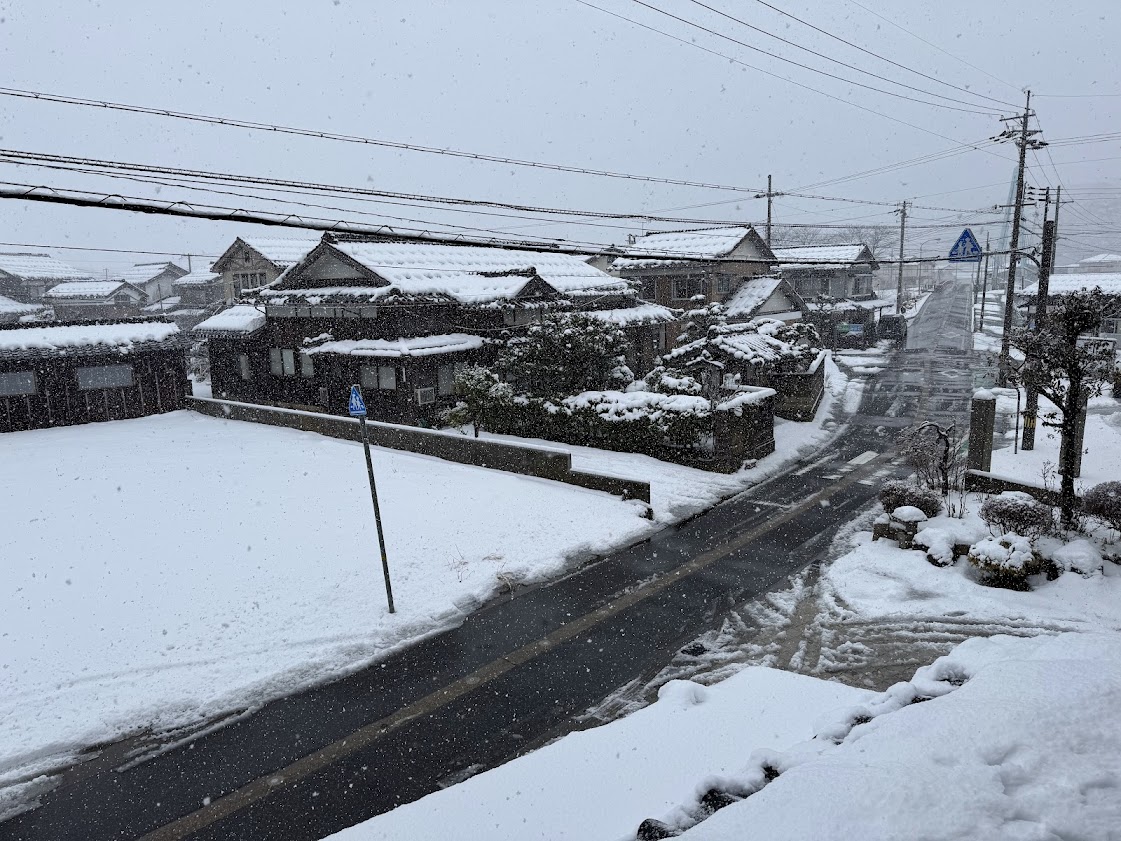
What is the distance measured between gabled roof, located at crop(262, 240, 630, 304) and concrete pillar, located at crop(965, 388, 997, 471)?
47.2 ft

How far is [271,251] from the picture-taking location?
38875 mm

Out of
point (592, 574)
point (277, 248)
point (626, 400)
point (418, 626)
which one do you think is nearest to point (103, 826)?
point (418, 626)

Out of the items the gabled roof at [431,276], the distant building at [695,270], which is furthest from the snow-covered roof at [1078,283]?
the gabled roof at [431,276]

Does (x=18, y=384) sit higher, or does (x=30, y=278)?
(x=30, y=278)

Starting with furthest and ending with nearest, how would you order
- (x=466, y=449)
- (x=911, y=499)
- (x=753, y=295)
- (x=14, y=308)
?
(x=14, y=308) < (x=753, y=295) < (x=466, y=449) < (x=911, y=499)

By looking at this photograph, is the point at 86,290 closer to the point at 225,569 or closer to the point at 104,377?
the point at 104,377

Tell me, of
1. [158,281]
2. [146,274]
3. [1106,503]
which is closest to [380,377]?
[1106,503]

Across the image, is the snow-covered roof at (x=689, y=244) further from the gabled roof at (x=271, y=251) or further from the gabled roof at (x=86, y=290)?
the gabled roof at (x=86, y=290)

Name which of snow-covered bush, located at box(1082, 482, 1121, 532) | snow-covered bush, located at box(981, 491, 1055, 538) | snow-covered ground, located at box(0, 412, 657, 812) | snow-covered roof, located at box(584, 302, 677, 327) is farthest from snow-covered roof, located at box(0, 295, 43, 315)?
snow-covered bush, located at box(1082, 482, 1121, 532)

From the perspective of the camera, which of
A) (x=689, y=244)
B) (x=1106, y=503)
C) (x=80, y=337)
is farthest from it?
(x=689, y=244)

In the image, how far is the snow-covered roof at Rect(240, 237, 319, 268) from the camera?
37906 millimetres

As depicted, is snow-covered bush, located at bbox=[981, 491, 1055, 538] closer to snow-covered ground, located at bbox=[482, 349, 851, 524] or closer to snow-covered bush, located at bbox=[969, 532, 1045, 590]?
snow-covered bush, located at bbox=[969, 532, 1045, 590]

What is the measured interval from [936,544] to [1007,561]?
48.2 inches

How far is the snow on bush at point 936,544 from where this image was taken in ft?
38.2
